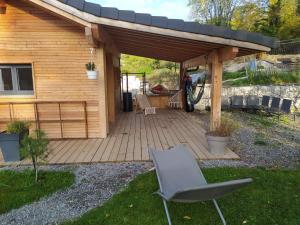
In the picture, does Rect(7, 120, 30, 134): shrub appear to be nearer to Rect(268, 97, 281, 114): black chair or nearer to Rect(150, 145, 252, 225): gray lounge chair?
Rect(150, 145, 252, 225): gray lounge chair

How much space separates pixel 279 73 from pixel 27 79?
13.1 m

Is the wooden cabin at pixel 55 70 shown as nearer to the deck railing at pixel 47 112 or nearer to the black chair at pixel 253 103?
the deck railing at pixel 47 112

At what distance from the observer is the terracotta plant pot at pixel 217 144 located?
4.39m

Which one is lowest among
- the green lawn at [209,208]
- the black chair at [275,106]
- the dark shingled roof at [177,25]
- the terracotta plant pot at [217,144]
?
the green lawn at [209,208]

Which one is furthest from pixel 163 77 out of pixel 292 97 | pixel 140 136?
pixel 140 136

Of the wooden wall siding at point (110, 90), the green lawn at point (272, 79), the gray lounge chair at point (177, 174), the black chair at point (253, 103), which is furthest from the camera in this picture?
the green lawn at point (272, 79)

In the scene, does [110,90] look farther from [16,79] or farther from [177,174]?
[177,174]

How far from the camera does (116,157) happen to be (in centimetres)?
439

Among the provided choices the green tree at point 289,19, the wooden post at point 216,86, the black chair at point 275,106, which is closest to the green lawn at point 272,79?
the black chair at point 275,106

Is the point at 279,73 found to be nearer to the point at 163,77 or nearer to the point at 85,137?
the point at 163,77

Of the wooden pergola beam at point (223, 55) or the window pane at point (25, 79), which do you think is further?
the window pane at point (25, 79)

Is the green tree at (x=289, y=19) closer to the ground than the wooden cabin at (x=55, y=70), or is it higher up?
higher up

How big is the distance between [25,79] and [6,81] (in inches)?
17.1

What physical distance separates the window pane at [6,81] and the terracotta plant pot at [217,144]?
Answer: 15.0ft
